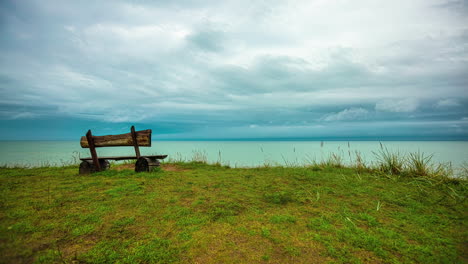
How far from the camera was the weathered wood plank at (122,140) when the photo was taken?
801cm

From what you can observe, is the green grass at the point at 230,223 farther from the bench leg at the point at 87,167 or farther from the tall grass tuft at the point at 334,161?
the tall grass tuft at the point at 334,161

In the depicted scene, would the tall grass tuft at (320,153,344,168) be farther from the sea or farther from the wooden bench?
the wooden bench

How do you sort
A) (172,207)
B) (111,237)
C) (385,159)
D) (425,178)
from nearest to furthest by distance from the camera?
1. (111,237)
2. (172,207)
3. (425,178)
4. (385,159)

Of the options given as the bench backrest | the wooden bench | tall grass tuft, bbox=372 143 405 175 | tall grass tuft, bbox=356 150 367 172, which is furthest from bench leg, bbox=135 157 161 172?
tall grass tuft, bbox=372 143 405 175

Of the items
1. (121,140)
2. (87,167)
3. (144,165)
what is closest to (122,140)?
(121,140)

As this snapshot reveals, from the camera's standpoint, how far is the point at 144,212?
418cm

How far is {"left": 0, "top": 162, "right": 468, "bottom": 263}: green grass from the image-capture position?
2828mm

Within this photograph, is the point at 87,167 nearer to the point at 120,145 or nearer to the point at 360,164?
the point at 120,145

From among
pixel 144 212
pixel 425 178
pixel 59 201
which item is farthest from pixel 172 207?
pixel 425 178

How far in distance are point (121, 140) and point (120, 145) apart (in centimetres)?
20

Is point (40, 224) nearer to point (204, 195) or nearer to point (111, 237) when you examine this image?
point (111, 237)

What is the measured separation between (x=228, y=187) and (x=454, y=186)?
21.1ft

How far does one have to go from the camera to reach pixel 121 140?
824 centimetres

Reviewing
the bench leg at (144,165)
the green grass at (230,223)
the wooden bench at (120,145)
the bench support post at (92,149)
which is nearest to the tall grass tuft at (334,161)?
the green grass at (230,223)
